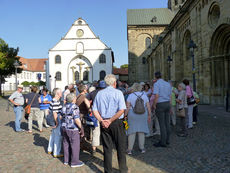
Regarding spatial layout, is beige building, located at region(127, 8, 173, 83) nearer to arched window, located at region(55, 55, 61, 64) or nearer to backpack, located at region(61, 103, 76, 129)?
arched window, located at region(55, 55, 61, 64)

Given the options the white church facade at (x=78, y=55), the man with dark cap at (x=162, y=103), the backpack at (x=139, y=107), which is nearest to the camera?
the backpack at (x=139, y=107)

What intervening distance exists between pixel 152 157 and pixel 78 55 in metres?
38.5

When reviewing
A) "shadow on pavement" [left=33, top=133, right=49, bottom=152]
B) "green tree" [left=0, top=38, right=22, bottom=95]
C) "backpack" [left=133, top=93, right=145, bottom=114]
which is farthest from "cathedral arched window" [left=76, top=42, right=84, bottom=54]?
"backpack" [left=133, top=93, right=145, bottom=114]

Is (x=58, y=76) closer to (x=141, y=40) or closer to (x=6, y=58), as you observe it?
(x=6, y=58)

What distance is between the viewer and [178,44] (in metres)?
21.4

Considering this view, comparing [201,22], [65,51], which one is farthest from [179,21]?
[65,51]

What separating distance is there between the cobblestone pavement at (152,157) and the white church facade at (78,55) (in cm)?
3481

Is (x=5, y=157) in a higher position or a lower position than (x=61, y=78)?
lower

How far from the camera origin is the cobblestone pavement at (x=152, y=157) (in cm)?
414

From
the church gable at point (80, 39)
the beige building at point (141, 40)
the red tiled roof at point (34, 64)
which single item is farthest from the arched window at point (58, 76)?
the red tiled roof at point (34, 64)

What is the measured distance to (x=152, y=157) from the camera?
15.6ft

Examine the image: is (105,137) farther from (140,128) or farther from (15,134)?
(15,134)

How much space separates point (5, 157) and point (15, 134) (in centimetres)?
280

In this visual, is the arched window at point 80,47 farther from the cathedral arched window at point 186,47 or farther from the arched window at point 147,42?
the cathedral arched window at point 186,47
